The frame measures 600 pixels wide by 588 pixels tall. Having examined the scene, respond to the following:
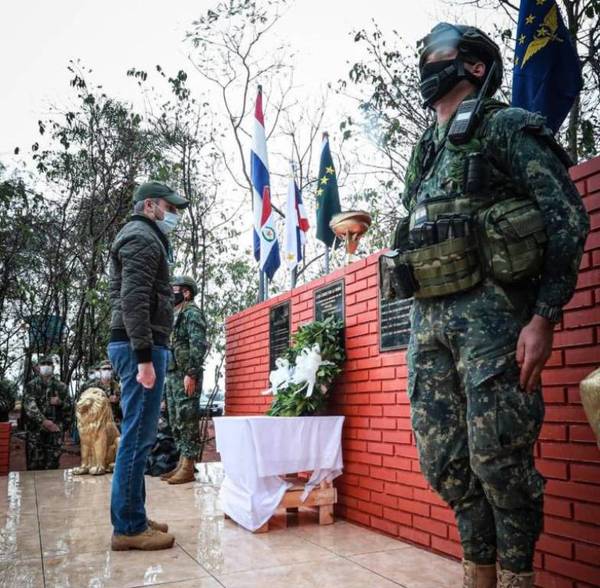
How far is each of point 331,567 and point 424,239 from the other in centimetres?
163

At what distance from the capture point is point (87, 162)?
1033 centimetres

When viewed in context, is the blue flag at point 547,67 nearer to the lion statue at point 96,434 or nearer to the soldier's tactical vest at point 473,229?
the soldier's tactical vest at point 473,229

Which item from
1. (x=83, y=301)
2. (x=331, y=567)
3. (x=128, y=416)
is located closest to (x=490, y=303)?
(x=331, y=567)

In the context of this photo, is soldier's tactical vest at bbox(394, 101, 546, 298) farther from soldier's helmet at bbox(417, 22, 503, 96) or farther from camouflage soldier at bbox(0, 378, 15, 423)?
camouflage soldier at bbox(0, 378, 15, 423)

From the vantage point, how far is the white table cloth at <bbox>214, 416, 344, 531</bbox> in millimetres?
3291

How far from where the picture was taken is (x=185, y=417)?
5457 millimetres

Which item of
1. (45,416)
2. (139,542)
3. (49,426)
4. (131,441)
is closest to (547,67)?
(131,441)

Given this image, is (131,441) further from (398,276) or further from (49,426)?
(49,426)

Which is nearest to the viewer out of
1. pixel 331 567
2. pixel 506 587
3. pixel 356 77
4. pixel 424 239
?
pixel 506 587

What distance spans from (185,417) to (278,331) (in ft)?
4.12

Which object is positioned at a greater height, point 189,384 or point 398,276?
point 398,276

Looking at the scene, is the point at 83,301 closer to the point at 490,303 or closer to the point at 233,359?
the point at 233,359

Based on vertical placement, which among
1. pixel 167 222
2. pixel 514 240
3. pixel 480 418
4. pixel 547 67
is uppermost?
pixel 547 67

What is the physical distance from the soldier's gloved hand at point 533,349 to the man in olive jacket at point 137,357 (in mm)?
1781
